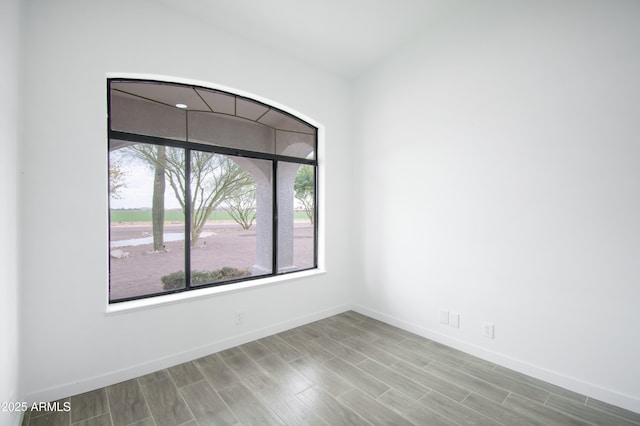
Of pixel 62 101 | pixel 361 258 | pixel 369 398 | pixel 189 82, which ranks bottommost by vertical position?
pixel 369 398

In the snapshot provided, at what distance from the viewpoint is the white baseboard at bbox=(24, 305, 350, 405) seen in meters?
2.05

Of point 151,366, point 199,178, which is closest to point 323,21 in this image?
point 199,178

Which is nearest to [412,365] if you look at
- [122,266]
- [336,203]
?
[336,203]

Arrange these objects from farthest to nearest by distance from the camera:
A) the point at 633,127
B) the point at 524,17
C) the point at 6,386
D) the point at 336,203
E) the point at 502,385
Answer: the point at 336,203 < the point at 524,17 < the point at 502,385 < the point at 633,127 < the point at 6,386

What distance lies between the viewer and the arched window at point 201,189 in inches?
99.8

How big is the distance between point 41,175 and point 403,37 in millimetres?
3638

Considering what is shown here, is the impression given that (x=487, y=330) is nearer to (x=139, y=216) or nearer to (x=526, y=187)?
(x=526, y=187)

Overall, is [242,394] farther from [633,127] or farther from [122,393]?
[633,127]

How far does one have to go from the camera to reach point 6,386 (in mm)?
1524

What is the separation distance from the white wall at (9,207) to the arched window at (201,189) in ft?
2.22

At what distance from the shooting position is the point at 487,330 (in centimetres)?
265

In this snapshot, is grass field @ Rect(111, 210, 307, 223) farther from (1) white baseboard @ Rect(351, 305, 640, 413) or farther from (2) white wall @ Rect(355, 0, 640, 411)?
(1) white baseboard @ Rect(351, 305, 640, 413)

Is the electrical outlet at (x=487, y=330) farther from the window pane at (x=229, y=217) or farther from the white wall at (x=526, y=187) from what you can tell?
the window pane at (x=229, y=217)

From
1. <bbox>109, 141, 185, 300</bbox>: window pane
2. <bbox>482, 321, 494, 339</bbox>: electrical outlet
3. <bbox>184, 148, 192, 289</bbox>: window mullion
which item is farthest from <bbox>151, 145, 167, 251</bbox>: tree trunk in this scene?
<bbox>482, 321, 494, 339</bbox>: electrical outlet
